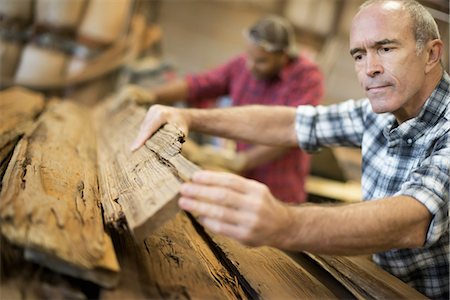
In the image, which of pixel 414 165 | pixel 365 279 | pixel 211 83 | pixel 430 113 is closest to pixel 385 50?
pixel 430 113

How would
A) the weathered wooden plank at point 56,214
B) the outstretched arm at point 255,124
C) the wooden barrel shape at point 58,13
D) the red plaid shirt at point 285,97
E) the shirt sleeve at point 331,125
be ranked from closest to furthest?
the weathered wooden plank at point 56,214, the shirt sleeve at point 331,125, the outstretched arm at point 255,124, the red plaid shirt at point 285,97, the wooden barrel shape at point 58,13

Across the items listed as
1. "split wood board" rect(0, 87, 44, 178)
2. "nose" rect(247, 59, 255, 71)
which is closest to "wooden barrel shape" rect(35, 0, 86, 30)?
"split wood board" rect(0, 87, 44, 178)

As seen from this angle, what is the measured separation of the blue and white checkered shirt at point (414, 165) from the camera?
1.20 m

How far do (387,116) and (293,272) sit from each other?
711mm

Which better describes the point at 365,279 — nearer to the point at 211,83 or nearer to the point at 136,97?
the point at 136,97

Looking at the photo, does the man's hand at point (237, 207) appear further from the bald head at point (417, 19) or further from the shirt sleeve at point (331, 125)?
the shirt sleeve at point (331, 125)

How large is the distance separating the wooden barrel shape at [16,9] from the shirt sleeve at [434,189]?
142 inches

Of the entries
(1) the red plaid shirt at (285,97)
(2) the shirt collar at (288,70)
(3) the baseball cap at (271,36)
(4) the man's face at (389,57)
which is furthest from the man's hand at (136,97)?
(4) the man's face at (389,57)

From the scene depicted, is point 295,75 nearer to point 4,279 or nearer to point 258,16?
point 4,279

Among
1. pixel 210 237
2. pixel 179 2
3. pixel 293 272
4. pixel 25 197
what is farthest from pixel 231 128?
pixel 179 2

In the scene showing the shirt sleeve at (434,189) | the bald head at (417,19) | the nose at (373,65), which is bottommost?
the shirt sleeve at (434,189)

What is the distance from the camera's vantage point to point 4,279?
Result: 0.95 metres

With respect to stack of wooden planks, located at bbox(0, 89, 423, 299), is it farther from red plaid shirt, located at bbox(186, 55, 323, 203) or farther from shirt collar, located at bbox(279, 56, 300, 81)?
shirt collar, located at bbox(279, 56, 300, 81)

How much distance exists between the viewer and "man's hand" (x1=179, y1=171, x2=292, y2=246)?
0.97 meters
